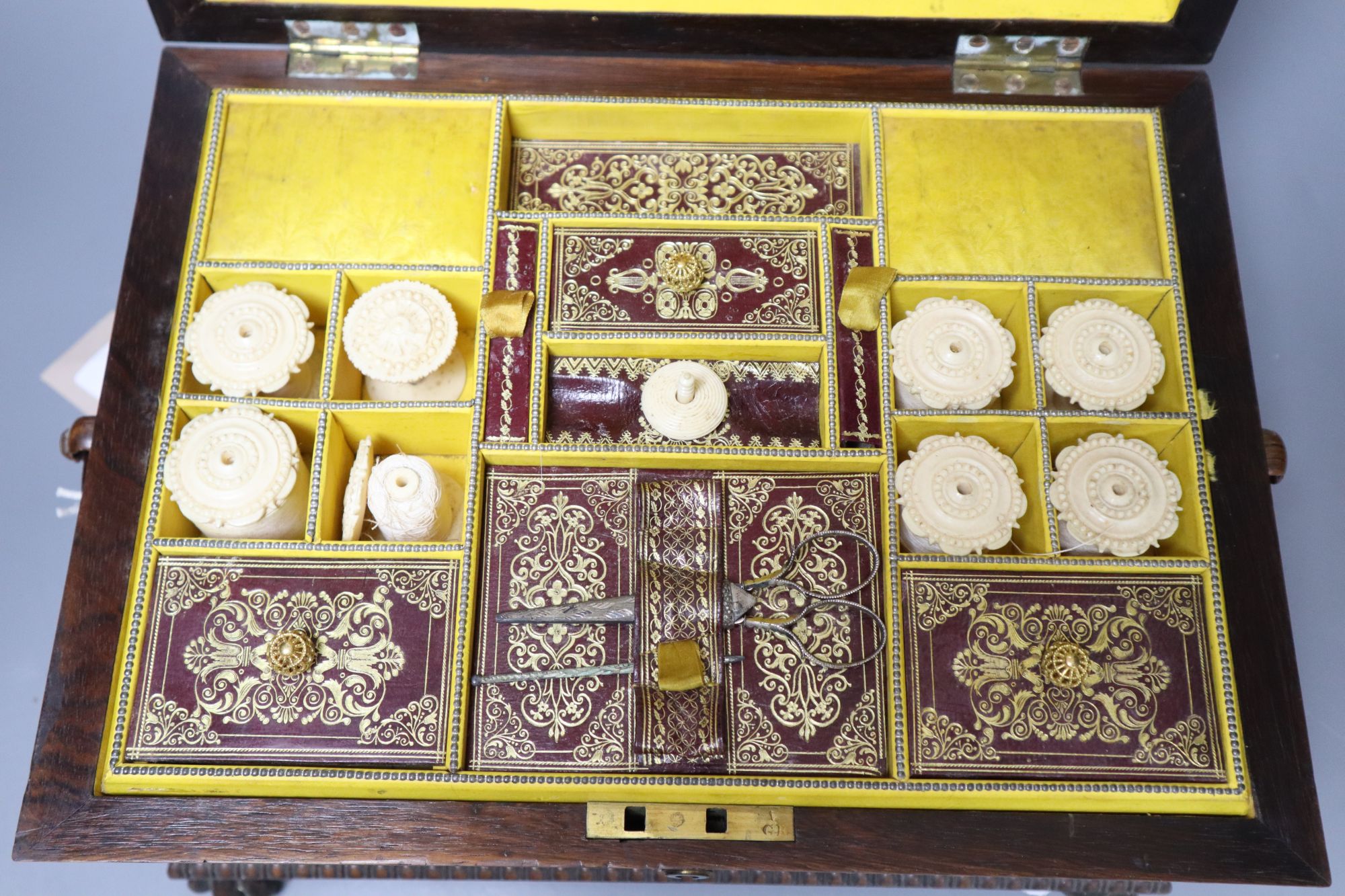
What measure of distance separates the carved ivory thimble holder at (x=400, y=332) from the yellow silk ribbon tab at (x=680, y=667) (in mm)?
848

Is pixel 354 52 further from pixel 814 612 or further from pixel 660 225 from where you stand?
pixel 814 612

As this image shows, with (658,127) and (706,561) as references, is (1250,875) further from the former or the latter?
(658,127)

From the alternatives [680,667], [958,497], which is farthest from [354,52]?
[958,497]

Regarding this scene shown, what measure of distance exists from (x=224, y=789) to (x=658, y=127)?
181 cm

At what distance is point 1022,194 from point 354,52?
5.49 ft

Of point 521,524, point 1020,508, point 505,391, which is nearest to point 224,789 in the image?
point 521,524

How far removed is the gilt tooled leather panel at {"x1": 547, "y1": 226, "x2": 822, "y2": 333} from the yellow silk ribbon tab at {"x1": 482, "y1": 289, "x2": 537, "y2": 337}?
0.28 ft

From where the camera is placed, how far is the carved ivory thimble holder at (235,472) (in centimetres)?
217

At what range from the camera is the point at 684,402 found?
7.54 feet

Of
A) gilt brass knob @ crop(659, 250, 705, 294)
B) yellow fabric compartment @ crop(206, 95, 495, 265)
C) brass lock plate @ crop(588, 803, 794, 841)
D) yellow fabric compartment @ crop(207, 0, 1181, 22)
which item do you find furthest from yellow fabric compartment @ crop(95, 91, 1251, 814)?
brass lock plate @ crop(588, 803, 794, 841)

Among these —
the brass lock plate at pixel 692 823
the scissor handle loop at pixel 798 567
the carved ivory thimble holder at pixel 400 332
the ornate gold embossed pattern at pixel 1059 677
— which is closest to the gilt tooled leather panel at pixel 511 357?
the carved ivory thimble holder at pixel 400 332

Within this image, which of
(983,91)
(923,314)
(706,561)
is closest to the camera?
(706,561)

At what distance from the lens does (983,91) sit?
2527 mm

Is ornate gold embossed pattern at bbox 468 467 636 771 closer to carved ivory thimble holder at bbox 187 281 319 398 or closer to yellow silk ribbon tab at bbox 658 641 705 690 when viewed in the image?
yellow silk ribbon tab at bbox 658 641 705 690
